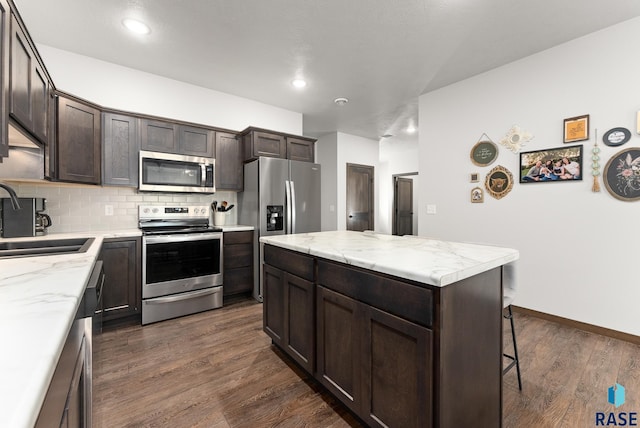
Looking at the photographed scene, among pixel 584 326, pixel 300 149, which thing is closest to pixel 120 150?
pixel 300 149

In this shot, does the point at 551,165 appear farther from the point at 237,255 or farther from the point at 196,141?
the point at 196,141

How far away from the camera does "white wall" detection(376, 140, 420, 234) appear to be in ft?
24.7

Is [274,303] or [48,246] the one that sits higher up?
[48,246]

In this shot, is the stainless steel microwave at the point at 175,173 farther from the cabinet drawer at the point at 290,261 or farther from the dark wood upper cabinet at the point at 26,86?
the cabinet drawer at the point at 290,261

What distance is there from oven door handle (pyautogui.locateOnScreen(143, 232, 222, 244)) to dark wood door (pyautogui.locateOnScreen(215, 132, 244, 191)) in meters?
0.75

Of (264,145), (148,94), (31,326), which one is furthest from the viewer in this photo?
(264,145)

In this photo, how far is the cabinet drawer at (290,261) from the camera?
5.86ft

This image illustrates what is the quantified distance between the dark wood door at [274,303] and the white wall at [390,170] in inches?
216

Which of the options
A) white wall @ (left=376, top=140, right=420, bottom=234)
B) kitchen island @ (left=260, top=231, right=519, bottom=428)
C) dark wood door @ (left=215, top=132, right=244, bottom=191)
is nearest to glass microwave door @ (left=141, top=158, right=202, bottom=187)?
dark wood door @ (left=215, top=132, right=244, bottom=191)

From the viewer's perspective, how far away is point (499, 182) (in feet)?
10.6

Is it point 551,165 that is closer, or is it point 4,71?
point 4,71

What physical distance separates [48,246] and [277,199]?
7.24 feet

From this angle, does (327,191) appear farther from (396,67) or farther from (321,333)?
(321,333)

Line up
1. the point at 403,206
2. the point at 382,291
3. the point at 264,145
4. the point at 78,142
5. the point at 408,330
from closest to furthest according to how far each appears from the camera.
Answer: the point at 408,330 → the point at 382,291 → the point at 78,142 → the point at 264,145 → the point at 403,206
